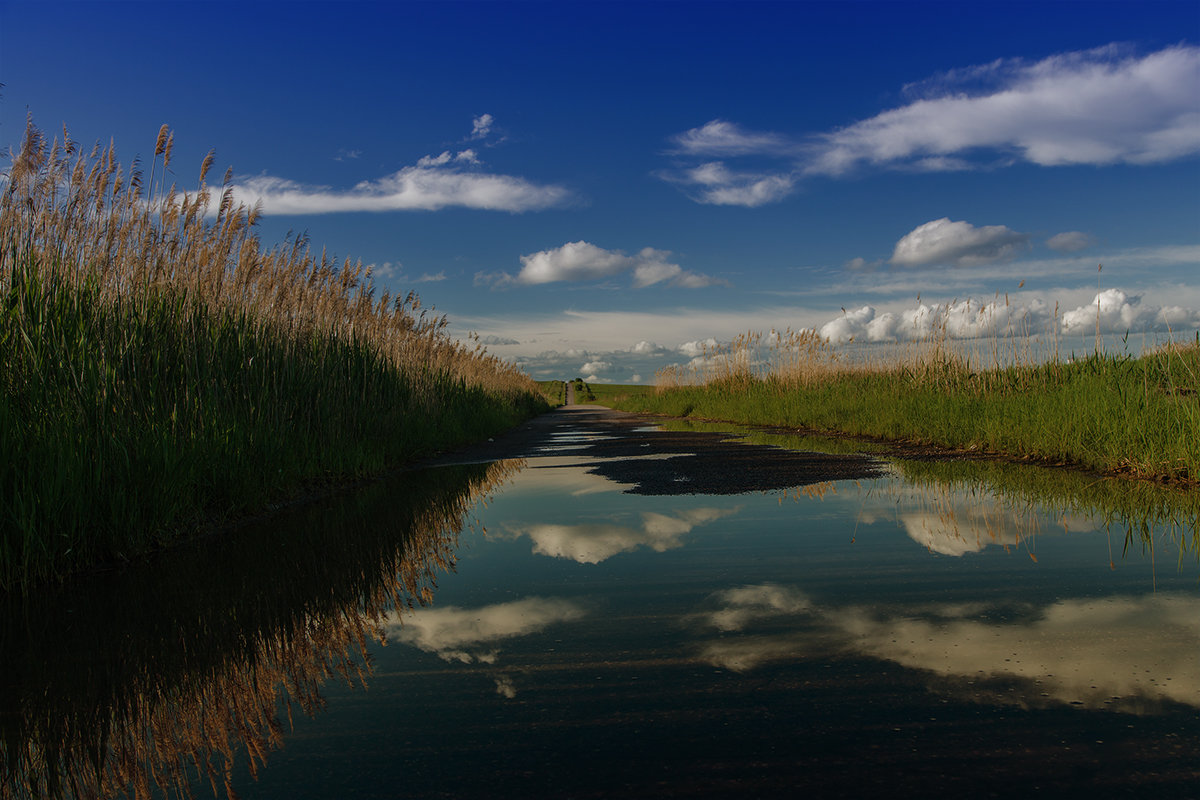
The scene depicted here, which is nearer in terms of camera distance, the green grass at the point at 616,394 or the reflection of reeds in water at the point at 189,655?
the reflection of reeds in water at the point at 189,655

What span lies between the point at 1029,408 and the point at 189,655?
8.52 metres

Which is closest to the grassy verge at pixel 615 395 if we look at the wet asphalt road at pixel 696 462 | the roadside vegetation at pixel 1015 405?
the roadside vegetation at pixel 1015 405

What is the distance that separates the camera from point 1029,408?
7.91 m

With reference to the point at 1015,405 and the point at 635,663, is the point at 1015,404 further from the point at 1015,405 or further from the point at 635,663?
the point at 635,663

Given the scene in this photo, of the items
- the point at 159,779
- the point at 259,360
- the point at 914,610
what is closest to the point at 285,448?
the point at 259,360

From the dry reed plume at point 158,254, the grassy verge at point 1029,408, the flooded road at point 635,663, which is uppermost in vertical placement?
the dry reed plume at point 158,254

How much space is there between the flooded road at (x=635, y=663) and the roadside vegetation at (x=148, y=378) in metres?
0.40

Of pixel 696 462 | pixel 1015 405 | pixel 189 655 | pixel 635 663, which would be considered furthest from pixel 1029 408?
pixel 189 655

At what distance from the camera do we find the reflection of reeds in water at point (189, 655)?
1.72m

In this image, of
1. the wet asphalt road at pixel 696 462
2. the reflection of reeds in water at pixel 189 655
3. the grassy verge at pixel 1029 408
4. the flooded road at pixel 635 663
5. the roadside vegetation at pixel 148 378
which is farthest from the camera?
the wet asphalt road at pixel 696 462

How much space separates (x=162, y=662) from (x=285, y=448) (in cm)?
371

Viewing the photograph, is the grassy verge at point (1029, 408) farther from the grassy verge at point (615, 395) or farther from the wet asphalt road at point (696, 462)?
the grassy verge at point (615, 395)

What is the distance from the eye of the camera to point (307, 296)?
25.5 feet

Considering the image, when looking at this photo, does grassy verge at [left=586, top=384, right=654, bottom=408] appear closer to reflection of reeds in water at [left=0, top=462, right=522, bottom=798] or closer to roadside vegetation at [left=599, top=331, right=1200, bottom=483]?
roadside vegetation at [left=599, top=331, right=1200, bottom=483]
